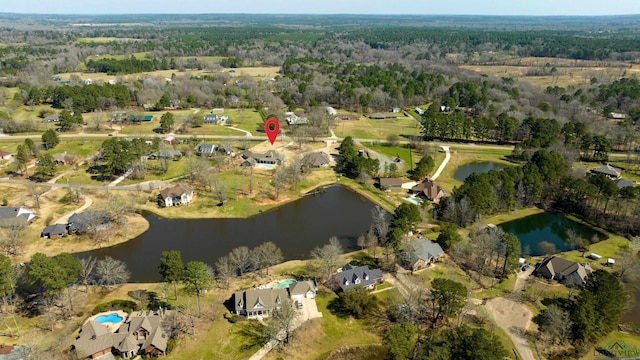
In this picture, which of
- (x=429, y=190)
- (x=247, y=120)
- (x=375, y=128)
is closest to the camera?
(x=429, y=190)

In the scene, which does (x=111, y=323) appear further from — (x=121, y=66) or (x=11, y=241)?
(x=121, y=66)

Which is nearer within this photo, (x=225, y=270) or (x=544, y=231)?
(x=225, y=270)

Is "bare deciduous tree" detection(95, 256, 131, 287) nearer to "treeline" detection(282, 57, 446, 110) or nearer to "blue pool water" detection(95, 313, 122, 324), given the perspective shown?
"blue pool water" detection(95, 313, 122, 324)

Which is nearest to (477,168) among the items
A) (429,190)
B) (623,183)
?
(429,190)

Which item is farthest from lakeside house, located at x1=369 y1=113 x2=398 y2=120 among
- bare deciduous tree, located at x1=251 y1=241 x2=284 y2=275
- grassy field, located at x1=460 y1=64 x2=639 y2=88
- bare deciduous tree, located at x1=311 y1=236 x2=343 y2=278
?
bare deciduous tree, located at x1=251 y1=241 x2=284 y2=275

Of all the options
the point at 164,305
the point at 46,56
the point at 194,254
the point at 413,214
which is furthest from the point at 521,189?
the point at 46,56

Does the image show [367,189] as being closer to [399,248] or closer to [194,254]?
[399,248]
